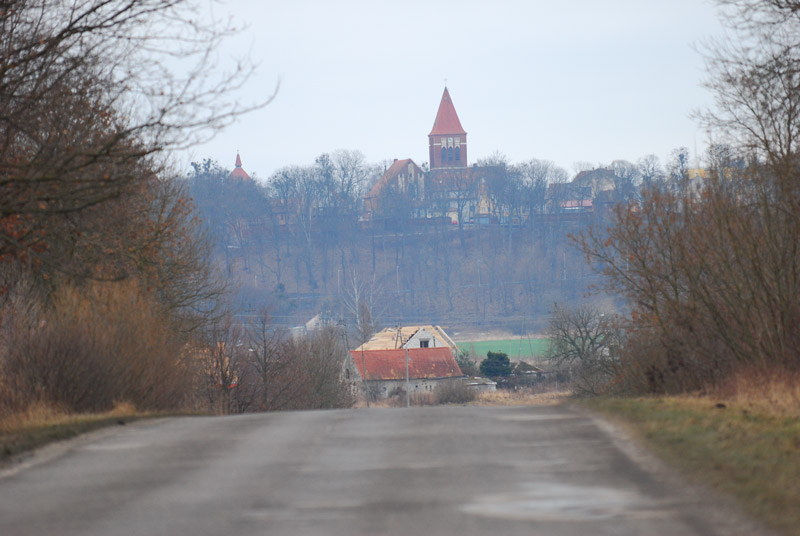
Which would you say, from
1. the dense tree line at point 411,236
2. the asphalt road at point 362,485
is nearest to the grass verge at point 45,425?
the asphalt road at point 362,485

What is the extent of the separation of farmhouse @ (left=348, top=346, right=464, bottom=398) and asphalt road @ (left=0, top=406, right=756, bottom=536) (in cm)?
5661

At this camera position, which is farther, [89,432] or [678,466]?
[89,432]

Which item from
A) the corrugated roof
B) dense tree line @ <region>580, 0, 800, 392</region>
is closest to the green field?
the corrugated roof

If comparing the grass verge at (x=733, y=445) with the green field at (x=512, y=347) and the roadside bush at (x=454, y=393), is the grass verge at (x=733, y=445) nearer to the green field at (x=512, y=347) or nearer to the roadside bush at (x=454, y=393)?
the roadside bush at (x=454, y=393)

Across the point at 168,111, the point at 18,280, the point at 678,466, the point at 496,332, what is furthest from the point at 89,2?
the point at 496,332

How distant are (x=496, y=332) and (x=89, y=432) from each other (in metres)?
99.2

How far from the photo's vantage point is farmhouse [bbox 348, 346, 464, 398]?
70562 mm

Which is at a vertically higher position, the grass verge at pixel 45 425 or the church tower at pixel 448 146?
the church tower at pixel 448 146

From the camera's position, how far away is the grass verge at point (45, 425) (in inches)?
463

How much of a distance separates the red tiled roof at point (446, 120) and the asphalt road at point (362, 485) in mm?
169286

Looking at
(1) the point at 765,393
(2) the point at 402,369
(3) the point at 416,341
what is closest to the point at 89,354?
(1) the point at 765,393

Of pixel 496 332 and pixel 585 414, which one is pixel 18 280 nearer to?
pixel 585 414

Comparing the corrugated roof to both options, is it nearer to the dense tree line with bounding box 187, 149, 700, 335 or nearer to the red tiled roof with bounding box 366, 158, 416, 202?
the dense tree line with bounding box 187, 149, 700, 335

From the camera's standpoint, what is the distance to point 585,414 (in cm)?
1371
